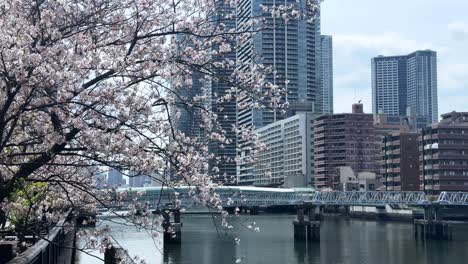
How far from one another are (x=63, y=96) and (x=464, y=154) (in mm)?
100950

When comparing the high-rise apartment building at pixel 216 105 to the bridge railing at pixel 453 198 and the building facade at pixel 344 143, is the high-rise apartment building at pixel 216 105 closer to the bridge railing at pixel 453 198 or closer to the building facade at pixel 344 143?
the bridge railing at pixel 453 198

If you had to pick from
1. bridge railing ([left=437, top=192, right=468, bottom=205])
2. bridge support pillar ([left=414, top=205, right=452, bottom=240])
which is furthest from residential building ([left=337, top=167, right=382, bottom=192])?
bridge support pillar ([left=414, top=205, right=452, bottom=240])

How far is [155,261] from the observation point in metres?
46.5

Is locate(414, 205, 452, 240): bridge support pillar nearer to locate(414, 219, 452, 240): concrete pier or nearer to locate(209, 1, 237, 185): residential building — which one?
locate(414, 219, 452, 240): concrete pier

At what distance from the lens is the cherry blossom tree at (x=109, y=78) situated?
6.02m

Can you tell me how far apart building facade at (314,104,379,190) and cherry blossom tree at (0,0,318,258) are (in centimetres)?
13331

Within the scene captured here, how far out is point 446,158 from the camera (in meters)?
98.5

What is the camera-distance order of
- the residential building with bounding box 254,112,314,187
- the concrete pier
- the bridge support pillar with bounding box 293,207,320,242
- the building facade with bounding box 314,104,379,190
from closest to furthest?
the bridge support pillar with bounding box 293,207,320,242 < the concrete pier < the building facade with bounding box 314,104,379,190 < the residential building with bounding box 254,112,314,187

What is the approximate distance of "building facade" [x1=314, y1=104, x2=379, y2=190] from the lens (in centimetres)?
13962

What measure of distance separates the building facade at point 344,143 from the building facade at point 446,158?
38190 mm

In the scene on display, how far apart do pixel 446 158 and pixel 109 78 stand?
98444 mm

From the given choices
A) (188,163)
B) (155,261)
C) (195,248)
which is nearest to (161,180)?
(188,163)

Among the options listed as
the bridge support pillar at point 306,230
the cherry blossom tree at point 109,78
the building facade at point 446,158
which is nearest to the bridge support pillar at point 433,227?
the bridge support pillar at point 306,230

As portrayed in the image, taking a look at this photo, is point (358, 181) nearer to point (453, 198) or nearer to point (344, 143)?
point (344, 143)
